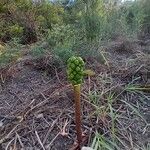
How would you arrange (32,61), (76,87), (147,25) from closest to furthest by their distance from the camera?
(76,87)
(32,61)
(147,25)

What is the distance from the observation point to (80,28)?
437 cm

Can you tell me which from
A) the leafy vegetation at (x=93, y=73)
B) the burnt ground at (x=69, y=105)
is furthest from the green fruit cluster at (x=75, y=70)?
the burnt ground at (x=69, y=105)

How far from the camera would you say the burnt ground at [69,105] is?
2.50 m

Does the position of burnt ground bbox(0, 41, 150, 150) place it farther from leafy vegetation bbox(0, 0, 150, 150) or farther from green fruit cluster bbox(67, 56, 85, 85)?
green fruit cluster bbox(67, 56, 85, 85)

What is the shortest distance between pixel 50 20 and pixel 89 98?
127 inches

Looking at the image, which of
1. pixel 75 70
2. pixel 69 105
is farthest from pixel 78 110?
pixel 69 105

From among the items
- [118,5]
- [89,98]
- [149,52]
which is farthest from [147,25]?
[89,98]

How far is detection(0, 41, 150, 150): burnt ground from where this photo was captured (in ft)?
8.21

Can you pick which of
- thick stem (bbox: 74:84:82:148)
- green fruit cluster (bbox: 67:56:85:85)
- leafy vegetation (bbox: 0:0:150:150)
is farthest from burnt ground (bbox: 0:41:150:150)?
green fruit cluster (bbox: 67:56:85:85)

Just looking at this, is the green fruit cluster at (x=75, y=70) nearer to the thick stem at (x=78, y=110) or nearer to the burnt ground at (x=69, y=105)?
the thick stem at (x=78, y=110)

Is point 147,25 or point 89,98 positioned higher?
point 89,98

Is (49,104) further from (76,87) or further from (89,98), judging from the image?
(76,87)

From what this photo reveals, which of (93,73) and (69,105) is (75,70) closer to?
(69,105)

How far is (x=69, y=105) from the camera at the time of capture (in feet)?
9.34
